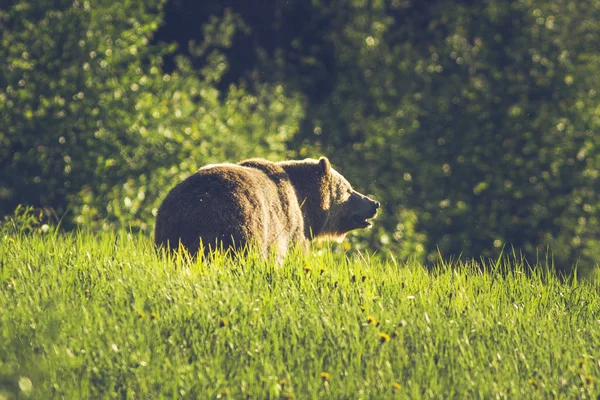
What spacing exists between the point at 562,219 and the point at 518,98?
1.79 meters

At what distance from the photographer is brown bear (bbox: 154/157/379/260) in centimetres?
613

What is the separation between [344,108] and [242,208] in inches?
301

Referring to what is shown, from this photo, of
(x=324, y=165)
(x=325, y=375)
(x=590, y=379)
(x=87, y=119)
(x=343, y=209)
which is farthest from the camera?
(x=87, y=119)

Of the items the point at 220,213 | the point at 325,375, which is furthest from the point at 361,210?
the point at 325,375

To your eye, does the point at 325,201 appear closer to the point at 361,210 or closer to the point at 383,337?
the point at 361,210

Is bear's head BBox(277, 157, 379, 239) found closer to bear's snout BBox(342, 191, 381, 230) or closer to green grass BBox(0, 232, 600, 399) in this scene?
bear's snout BBox(342, 191, 381, 230)

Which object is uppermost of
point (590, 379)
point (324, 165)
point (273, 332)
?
point (324, 165)

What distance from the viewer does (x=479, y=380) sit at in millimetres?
4605

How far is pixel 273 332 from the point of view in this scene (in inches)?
191

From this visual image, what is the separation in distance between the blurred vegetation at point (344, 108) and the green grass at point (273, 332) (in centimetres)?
400

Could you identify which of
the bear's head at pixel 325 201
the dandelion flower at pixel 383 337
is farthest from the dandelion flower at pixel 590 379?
the bear's head at pixel 325 201

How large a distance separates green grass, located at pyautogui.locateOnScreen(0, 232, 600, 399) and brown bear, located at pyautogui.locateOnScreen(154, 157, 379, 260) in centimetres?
35

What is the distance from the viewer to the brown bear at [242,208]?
20.1 feet

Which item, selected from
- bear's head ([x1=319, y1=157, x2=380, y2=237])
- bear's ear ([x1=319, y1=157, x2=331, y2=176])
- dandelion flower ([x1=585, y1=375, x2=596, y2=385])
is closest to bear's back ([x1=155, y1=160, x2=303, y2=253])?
bear's ear ([x1=319, y1=157, x2=331, y2=176])
